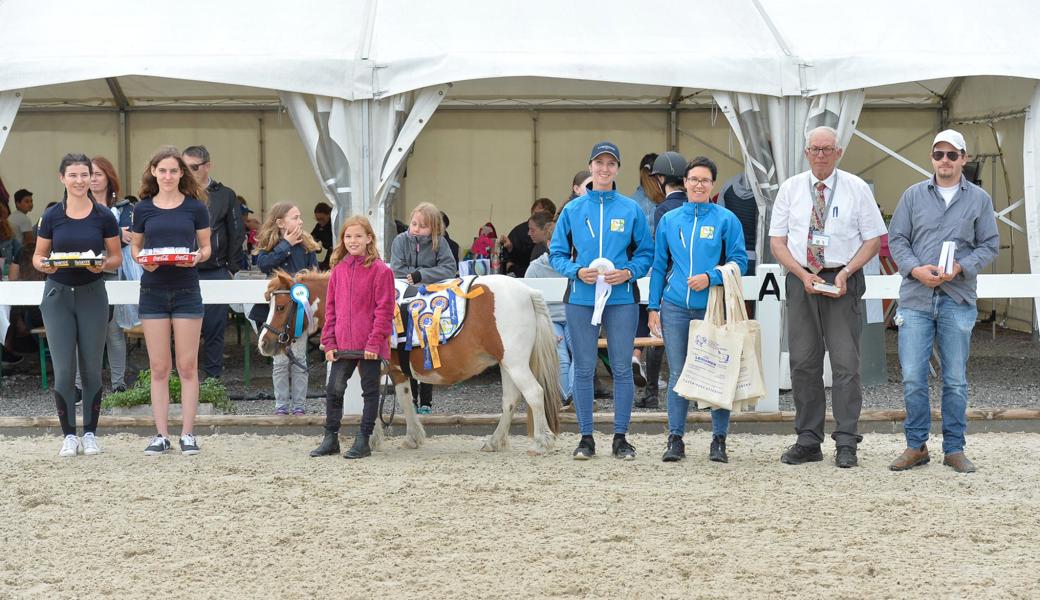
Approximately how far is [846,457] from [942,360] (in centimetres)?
67

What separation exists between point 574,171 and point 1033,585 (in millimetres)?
10628

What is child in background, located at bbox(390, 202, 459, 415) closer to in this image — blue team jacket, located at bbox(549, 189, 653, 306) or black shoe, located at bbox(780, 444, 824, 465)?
blue team jacket, located at bbox(549, 189, 653, 306)

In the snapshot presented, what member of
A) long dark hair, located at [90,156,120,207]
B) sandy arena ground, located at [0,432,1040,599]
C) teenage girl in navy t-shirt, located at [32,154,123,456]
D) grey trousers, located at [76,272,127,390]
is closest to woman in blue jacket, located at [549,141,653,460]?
sandy arena ground, located at [0,432,1040,599]

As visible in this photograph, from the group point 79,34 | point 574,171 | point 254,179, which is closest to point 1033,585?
point 79,34

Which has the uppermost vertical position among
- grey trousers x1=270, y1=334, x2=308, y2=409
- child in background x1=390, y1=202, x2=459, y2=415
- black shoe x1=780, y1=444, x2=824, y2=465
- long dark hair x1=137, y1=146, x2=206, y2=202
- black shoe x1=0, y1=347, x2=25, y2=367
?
long dark hair x1=137, y1=146, x2=206, y2=202

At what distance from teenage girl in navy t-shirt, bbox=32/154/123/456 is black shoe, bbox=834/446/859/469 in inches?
150

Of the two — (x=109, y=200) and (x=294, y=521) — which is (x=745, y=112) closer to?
(x=109, y=200)

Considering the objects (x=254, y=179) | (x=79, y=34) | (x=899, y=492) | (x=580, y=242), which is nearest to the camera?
(x=899, y=492)

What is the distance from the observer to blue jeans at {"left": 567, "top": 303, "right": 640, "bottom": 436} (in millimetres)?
6586

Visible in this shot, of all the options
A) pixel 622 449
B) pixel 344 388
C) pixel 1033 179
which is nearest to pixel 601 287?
pixel 622 449

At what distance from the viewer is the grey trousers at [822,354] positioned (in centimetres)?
646

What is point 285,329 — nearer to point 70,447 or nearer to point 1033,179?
point 70,447

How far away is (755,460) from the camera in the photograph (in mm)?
6707

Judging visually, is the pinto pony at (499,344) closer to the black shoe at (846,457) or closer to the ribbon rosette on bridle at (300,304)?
the ribbon rosette on bridle at (300,304)
